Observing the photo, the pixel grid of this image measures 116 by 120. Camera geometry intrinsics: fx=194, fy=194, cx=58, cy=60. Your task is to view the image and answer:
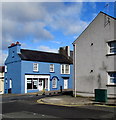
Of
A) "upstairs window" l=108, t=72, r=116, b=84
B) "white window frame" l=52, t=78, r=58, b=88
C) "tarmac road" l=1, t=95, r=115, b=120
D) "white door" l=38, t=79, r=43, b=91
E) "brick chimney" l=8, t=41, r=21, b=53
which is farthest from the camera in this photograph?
"white window frame" l=52, t=78, r=58, b=88

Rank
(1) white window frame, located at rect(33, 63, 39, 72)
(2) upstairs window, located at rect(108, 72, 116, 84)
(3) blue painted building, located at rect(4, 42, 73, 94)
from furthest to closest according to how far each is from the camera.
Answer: (1) white window frame, located at rect(33, 63, 39, 72) → (3) blue painted building, located at rect(4, 42, 73, 94) → (2) upstairs window, located at rect(108, 72, 116, 84)

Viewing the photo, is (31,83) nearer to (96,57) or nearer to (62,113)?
(96,57)

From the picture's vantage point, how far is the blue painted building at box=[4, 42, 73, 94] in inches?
1224

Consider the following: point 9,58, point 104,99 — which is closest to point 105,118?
point 104,99

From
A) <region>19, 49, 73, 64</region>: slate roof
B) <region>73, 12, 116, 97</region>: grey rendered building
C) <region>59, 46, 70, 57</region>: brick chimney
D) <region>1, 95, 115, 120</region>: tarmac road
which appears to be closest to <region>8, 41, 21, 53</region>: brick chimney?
<region>19, 49, 73, 64</region>: slate roof

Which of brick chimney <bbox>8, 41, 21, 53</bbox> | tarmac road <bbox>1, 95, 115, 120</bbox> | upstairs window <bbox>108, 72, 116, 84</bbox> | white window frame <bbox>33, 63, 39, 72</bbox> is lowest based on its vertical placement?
tarmac road <bbox>1, 95, 115, 120</bbox>

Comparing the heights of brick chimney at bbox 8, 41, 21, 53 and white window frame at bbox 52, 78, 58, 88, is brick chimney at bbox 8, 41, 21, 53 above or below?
above

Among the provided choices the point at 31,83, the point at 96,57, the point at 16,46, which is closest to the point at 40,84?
the point at 31,83

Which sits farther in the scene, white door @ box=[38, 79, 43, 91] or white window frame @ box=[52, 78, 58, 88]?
white window frame @ box=[52, 78, 58, 88]

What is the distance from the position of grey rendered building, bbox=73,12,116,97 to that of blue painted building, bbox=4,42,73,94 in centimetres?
1242

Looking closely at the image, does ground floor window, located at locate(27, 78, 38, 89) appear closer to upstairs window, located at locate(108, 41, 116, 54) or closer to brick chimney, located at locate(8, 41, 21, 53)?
brick chimney, located at locate(8, 41, 21, 53)

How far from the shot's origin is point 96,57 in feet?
63.0

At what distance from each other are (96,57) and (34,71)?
15.3 metres

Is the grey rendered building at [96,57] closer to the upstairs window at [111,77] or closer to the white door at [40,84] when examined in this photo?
the upstairs window at [111,77]
